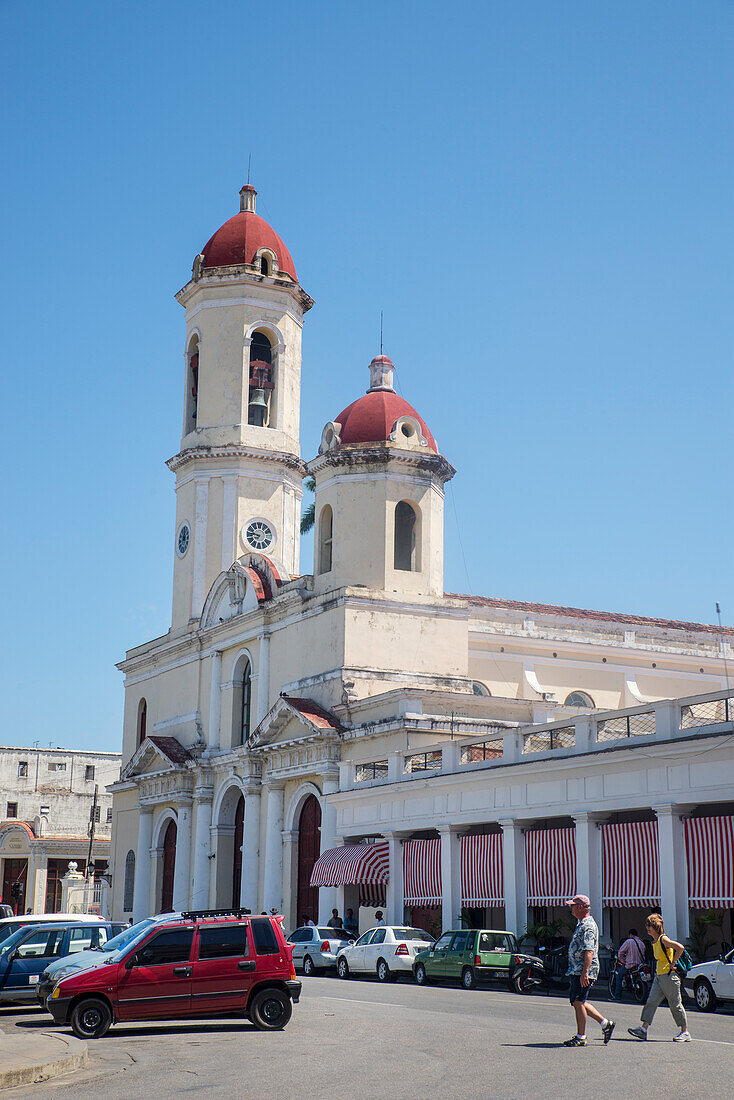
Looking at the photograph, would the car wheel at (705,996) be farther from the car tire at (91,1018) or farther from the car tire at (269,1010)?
the car tire at (91,1018)

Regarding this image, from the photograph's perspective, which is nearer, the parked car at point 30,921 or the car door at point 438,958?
the parked car at point 30,921

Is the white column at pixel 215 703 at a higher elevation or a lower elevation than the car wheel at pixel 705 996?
higher

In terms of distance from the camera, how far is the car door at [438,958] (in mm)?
25906

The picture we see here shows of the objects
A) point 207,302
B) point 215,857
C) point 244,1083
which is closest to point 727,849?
point 244,1083

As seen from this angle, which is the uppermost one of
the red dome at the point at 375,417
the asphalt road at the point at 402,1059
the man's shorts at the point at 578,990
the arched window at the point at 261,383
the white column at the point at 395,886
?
the arched window at the point at 261,383

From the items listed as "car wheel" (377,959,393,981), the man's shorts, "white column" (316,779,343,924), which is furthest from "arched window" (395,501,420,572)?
the man's shorts

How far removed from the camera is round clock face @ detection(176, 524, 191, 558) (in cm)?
5188

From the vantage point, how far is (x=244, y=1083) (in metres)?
12.1

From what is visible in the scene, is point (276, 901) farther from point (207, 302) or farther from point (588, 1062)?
point (588, 1062)

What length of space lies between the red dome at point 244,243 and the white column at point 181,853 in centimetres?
2123

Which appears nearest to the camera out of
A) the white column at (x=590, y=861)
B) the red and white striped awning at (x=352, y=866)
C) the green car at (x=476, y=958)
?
the green car at (x=476, y=958)

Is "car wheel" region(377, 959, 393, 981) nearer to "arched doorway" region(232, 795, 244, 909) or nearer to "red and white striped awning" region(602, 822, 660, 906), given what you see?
"red and white striped awning" region(602, 822, 660, 906)

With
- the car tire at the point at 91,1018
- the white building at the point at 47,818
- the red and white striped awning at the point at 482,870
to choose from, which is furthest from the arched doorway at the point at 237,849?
the car tire at the point at 91,1018

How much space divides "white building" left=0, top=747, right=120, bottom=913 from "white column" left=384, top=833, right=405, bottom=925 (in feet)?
133
